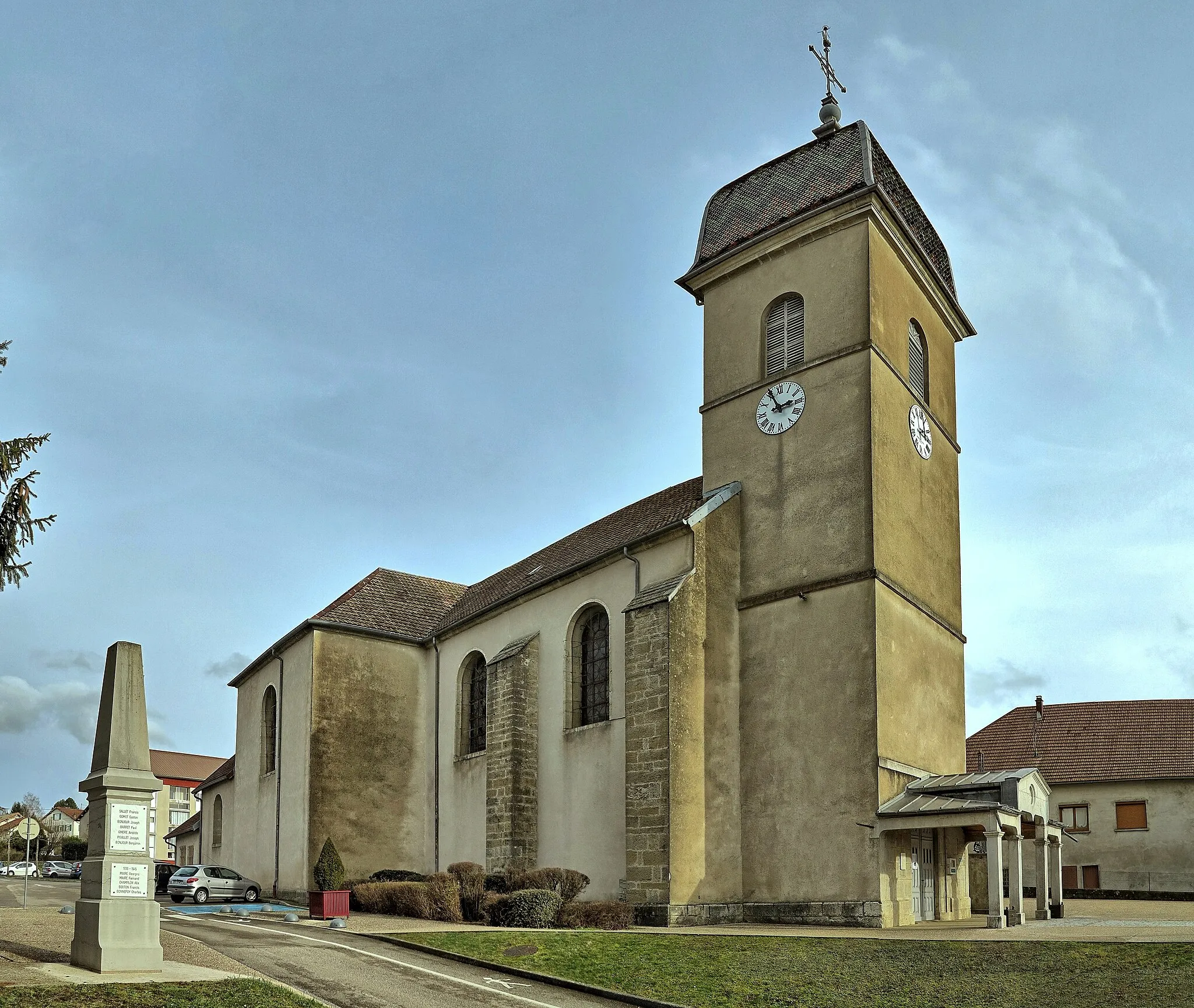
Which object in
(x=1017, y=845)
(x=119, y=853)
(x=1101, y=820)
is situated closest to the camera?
(x=119, y=853)

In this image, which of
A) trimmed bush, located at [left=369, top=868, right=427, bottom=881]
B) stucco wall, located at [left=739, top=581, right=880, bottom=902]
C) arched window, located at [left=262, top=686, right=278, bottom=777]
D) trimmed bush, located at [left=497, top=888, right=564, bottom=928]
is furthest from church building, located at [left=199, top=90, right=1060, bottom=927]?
arched window, located at [left=262, top=686, right=278, bottom=777]

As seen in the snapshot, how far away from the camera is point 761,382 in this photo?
26.6 meters

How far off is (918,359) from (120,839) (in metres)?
20.3

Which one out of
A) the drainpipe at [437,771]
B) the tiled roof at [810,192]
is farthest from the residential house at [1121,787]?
the tiled roof at [810,192]

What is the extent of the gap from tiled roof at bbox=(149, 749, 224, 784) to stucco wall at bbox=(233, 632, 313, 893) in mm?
75144

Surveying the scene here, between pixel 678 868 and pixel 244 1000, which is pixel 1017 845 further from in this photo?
A: pixel 244 1000

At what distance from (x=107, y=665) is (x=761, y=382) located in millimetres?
16025

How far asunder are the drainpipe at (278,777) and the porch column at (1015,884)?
20.3 m

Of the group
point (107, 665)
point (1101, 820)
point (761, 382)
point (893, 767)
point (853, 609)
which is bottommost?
point (1101, 820)

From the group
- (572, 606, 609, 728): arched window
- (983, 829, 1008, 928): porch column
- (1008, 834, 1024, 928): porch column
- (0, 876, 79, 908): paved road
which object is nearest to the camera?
(983, 829, 1008, 928): porch column

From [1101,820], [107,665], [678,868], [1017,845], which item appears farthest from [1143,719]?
[107,665]

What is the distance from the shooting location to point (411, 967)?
15453 mm

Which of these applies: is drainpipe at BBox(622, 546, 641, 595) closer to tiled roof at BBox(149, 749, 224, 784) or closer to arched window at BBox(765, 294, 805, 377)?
arched window at BBox(765, 294, 805, 377)

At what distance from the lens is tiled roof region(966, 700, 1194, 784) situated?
40156 mm
